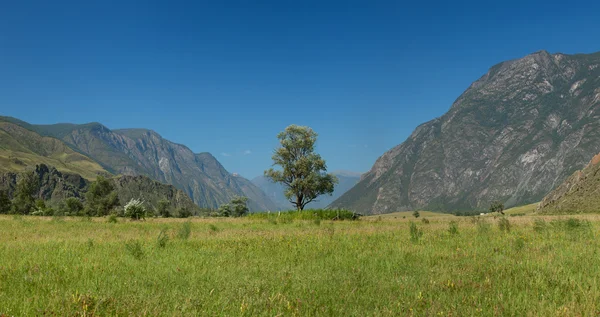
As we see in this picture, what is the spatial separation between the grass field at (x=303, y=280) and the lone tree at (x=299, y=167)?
4286 centimetres

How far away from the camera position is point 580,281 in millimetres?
8523

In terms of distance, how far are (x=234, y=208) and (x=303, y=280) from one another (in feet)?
327

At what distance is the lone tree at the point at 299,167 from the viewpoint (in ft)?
189

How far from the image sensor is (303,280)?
895 centimetres

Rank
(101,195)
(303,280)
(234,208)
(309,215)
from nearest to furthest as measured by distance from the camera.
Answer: (303,280)
(309,215)
(234,208)
(101,195)

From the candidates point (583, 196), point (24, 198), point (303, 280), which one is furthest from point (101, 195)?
point (303, 280)

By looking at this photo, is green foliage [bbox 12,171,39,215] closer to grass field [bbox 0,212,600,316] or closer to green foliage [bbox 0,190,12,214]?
green foliage [bbox 0,190,12,214]

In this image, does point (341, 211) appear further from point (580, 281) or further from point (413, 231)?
point (580, 281)

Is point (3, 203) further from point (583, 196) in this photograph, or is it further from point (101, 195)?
point (583, 196)

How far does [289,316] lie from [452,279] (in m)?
4.39

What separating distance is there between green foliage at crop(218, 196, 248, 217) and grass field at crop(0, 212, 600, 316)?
296 ft

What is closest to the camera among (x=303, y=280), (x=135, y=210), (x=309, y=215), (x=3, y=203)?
(x=303, y=280)

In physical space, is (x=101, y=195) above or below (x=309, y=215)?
above

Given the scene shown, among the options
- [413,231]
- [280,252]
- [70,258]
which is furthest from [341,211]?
[70,258]
